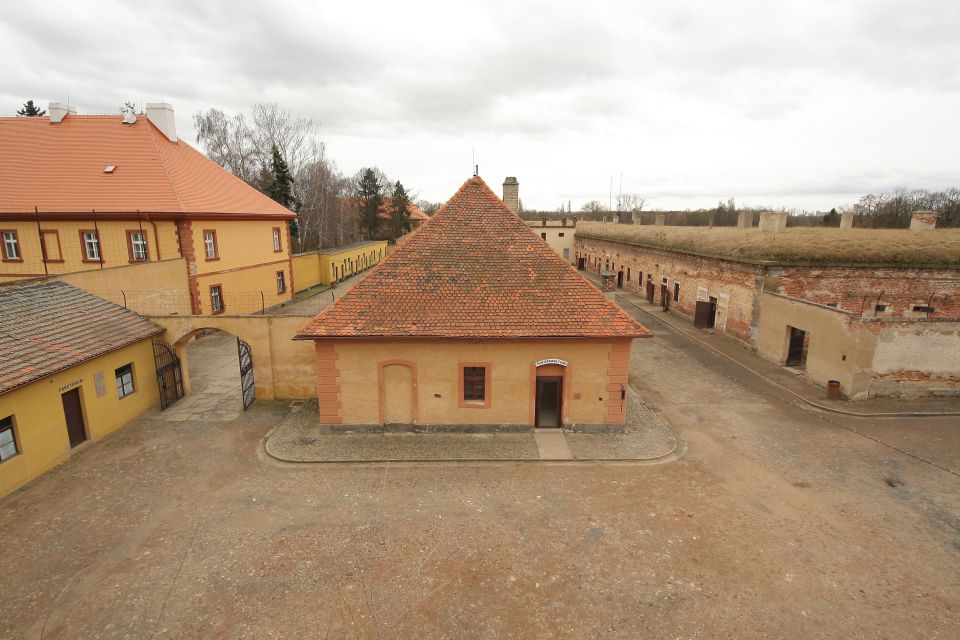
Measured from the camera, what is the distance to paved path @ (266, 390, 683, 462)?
1259cm

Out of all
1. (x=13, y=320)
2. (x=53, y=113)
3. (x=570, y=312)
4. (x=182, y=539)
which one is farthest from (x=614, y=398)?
(x=53, y=113)

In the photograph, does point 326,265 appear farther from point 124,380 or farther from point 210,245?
point 124,380

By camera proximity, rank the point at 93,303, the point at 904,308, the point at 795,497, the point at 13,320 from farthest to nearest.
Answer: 1. the point at 904,308
2. the point at 93,303
3. the point at 13,320
4. the point at 795,497

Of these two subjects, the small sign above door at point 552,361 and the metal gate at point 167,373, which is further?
the metal gate at point 167,373

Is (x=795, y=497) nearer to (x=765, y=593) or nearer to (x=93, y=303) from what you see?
(x=765, y=593)

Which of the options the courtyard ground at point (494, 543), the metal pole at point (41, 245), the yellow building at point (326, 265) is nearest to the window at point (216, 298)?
the metal pole at point (41, 245)

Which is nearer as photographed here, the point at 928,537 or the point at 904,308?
the point at 928,537

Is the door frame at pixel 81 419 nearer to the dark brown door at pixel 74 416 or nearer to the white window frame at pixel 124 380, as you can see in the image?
the dark brown door at pixel 74 416

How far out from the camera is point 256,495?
1101 centimetres

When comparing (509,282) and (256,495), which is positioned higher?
(509,282)

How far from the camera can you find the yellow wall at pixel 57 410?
11016mm

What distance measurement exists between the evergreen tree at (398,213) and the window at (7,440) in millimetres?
53851

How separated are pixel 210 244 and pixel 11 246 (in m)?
8.57

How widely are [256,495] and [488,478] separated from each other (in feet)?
18.2
